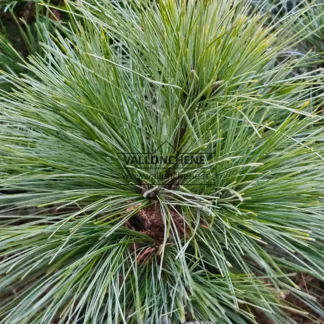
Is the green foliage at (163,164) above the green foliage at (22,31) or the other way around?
the other way around

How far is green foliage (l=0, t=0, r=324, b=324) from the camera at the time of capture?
0.45 metres

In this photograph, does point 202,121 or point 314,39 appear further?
point 314,39

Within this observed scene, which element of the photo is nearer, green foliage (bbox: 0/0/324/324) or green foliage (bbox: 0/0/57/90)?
green foliage (bbox: 0/0/324/324)

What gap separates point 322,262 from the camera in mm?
516

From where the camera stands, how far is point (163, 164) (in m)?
0.50

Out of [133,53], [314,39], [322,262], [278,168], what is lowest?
[322,262]

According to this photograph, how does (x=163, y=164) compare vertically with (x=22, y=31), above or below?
below

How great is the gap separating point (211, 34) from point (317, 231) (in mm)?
252

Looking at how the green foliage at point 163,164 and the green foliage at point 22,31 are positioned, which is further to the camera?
the green foliage at point 22,31

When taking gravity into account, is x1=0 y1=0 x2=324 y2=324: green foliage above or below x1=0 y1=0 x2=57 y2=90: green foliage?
below

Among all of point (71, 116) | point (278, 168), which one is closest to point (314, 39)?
point (278, 168)

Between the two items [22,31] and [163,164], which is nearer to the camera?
[163,164]

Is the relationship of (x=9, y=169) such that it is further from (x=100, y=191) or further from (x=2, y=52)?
(x=2, y=52)

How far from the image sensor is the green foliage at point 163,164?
17.8 inches
